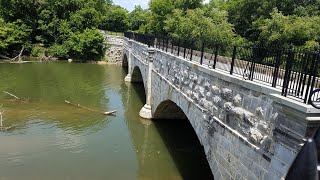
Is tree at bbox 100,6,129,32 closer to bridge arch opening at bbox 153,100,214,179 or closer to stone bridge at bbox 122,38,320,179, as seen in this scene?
bridge arch opening at bbox 153,100,214,179

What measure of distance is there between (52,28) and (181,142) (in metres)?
38.0

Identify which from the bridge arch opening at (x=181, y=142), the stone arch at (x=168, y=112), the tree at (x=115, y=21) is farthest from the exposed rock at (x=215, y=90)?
the tree at (x=115, y=21)

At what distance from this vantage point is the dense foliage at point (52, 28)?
44.8 metres

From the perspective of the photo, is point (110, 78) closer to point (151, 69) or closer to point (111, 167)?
point (151, 69)

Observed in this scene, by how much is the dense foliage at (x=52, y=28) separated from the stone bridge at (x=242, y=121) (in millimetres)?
34896

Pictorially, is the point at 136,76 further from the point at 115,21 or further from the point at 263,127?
the point at 115,21

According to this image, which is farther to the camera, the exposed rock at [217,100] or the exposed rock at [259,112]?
the exposed rock at [217,100]

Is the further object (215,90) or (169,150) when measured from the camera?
(169,150)

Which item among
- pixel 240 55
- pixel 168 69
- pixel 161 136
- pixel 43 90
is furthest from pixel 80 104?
pixel 240 55

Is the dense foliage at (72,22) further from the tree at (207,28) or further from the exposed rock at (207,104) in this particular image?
the exposed rock at (207,104)

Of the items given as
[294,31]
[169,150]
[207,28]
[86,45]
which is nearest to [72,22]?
[86,45]

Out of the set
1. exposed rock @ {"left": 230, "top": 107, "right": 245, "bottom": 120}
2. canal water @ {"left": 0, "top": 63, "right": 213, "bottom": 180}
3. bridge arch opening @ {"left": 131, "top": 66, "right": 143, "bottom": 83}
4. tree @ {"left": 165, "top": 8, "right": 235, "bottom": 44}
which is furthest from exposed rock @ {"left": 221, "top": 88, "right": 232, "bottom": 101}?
bridge arch opening @ {"left": 131, "top": 66, "right": 143, "bottom": 83}

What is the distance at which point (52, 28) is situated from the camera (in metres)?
47.7

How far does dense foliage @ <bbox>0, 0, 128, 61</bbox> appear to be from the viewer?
4475 cm
